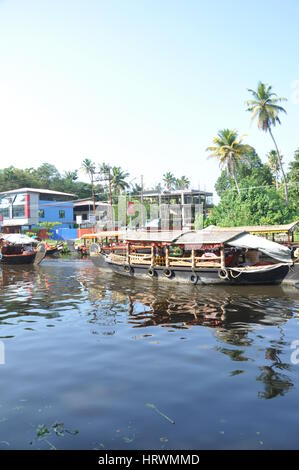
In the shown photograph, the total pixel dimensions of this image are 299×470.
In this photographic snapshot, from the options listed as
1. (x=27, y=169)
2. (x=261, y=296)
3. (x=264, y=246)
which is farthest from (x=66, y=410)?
(x=27, y=169)

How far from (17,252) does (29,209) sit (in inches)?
858

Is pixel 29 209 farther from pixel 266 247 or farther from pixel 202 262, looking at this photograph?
pixel 266 247

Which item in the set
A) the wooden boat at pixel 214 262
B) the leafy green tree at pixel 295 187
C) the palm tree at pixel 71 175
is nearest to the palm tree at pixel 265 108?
the leafy green tree at pixel 295 187

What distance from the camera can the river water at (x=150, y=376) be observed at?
16.8 ft

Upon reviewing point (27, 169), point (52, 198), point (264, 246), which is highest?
point (27, 169)

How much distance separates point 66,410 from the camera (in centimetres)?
582

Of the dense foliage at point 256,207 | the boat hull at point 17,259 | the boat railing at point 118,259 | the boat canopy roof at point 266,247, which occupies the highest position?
the dense foliage at point 256,207

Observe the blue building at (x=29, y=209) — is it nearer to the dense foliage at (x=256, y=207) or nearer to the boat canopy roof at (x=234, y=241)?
the dense foliage at (x=256, y=207)

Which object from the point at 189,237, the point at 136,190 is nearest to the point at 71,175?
the point at 136,190

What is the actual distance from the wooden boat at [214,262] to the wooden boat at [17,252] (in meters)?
12.3

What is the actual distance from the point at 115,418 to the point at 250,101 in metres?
40.4

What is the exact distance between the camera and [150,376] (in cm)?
719

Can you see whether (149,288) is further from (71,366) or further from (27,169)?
(27,169)
